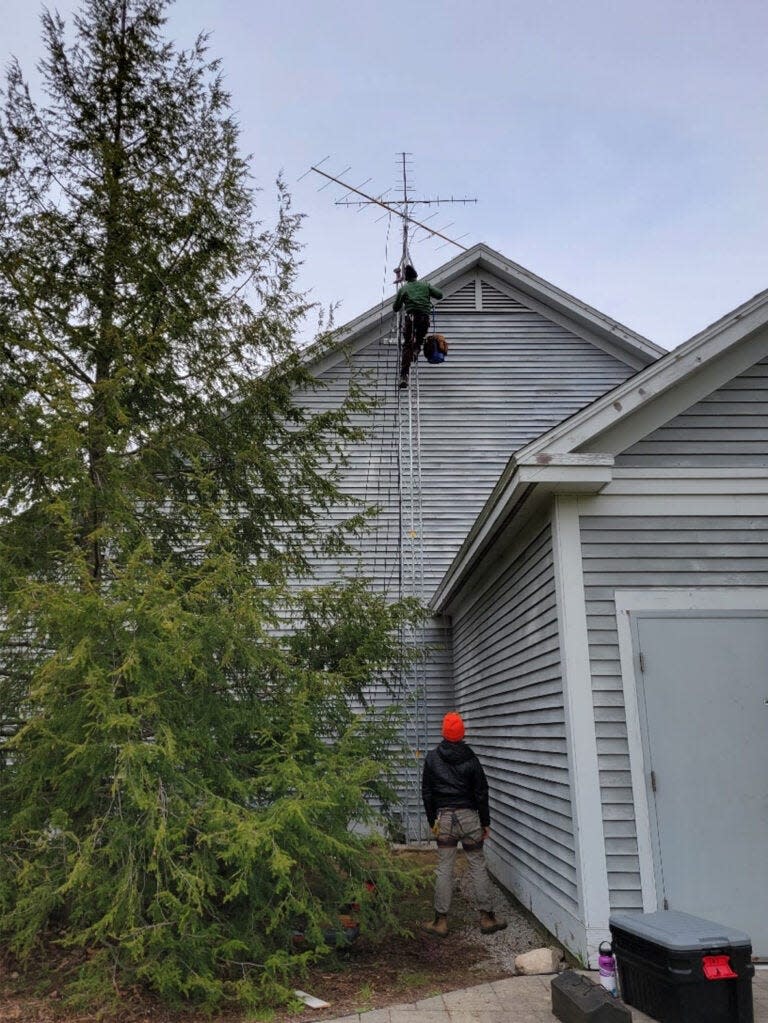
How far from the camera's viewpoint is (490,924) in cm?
580

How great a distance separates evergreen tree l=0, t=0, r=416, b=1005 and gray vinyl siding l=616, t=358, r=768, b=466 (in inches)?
97.0

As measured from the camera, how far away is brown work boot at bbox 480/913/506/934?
579cm

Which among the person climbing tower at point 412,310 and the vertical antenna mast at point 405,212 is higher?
the vertical antenna mast at point 405,212

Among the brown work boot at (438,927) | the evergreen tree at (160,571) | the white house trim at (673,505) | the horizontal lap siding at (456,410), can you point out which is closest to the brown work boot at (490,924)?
the brown work boot at (438,927)

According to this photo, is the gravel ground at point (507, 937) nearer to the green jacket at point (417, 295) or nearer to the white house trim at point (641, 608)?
the white house trim at point (641, 608)

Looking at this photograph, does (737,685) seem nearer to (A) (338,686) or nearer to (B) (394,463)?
(A) (338,686)

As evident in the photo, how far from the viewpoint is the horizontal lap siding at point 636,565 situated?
4.98 metres

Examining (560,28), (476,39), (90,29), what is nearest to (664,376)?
(90,29)

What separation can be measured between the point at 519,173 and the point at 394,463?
6117 millimetres

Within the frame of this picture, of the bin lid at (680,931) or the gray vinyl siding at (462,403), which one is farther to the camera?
the gray vinyl siding at (462,403)

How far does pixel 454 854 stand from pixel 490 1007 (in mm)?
1813

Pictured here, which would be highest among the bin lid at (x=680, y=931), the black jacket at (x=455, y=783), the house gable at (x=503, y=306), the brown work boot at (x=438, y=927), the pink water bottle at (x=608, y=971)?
the house gable at (x=503, y=306)

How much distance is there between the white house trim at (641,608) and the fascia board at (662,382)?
3.75 ft

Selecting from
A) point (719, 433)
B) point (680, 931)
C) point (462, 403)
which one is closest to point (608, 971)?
point (680, 931)
